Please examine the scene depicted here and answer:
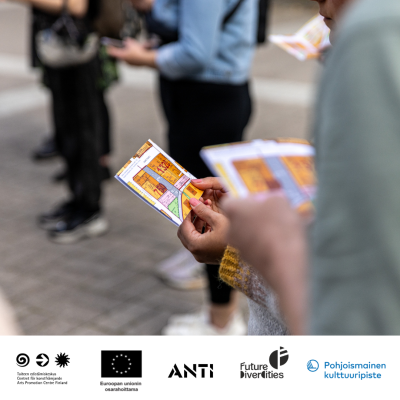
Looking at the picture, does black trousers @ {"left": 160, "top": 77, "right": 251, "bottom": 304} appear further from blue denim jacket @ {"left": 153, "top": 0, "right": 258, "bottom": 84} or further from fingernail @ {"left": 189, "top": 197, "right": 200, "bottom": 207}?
fingernail @ {"left": 189, "top": 197, "right": 200, "bottom": 207}

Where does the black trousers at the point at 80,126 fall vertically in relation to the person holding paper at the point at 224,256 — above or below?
below

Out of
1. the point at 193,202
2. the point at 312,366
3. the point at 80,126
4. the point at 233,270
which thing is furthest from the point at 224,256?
the point at 80,126

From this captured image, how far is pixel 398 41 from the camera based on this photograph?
1.98 ft

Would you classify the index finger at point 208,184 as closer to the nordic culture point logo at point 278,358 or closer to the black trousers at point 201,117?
the nordic culture point logo at point 278,358

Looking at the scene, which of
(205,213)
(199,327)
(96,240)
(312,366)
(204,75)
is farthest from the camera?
(96,240)

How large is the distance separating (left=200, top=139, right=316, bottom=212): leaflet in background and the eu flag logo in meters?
0.54

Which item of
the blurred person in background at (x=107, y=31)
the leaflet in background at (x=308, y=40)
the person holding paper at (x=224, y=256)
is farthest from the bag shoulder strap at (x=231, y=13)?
the person holding paper at (x=224, y=256)

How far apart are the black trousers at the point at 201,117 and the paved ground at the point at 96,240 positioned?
2.42 ft

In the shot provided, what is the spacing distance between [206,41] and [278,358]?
5.58 feet

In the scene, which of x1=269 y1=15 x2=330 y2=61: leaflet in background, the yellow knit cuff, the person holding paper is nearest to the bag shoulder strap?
x1=269 y1=15 x2=330 y2=61: leaflet in background

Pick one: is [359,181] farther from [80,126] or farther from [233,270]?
[80,126]

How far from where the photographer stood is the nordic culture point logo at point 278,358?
125 centimetres

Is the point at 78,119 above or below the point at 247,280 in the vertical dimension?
below

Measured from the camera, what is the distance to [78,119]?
13.2 feet
